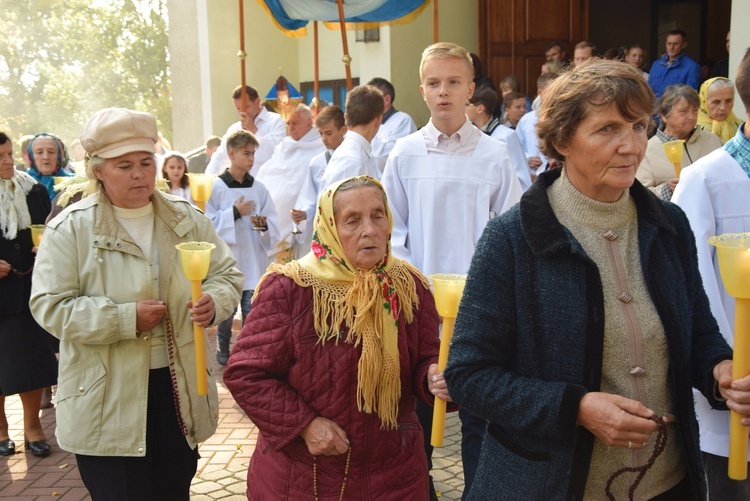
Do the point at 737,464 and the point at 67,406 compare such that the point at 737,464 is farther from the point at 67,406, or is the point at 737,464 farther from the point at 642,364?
→ the point at 67,406

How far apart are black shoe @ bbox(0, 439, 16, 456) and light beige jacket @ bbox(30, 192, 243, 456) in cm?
289

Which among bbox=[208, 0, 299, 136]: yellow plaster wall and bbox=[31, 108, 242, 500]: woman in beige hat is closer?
bbox=[31, 108, 242, 500]: woman in beige hat

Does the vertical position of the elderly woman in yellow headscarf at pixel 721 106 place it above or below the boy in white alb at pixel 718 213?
above

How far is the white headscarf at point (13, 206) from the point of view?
6098 millimetres

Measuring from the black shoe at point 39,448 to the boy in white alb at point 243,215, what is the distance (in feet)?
7.38

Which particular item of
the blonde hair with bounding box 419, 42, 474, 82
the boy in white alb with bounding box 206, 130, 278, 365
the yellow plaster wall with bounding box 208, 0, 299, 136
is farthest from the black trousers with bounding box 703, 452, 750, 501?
the yellow plaster wall with bounding box 208, 0, 299, 136

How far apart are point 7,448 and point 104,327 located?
3.28m

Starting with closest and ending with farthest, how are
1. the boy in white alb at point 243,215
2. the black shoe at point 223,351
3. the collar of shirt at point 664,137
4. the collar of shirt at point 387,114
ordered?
the collar of shirt at point 664,137, the boy in white alb at point 243,215, the black shoe at point 223,351, the collar of shirt at point 387,114

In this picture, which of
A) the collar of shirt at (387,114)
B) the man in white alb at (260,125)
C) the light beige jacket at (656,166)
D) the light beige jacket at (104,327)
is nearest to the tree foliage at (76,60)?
the man in white alb at (260,125)

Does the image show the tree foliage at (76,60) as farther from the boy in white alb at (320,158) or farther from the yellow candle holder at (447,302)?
the yellow candle holder at (447,302)

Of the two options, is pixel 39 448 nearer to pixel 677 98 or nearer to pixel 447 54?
pixel 447 54

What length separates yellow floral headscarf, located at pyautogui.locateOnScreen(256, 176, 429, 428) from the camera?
3.09m

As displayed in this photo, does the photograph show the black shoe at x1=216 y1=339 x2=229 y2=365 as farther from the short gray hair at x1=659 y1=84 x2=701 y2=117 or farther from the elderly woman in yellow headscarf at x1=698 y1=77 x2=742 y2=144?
the elderly woman in yellow headscarf at x1=698 y1=77 x2=742 y2=144

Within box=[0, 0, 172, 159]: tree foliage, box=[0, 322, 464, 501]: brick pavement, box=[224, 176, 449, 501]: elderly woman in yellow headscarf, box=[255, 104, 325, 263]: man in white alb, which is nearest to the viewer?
box=[224, 176, 449, 501]: elderly woman in yellow headscarf
